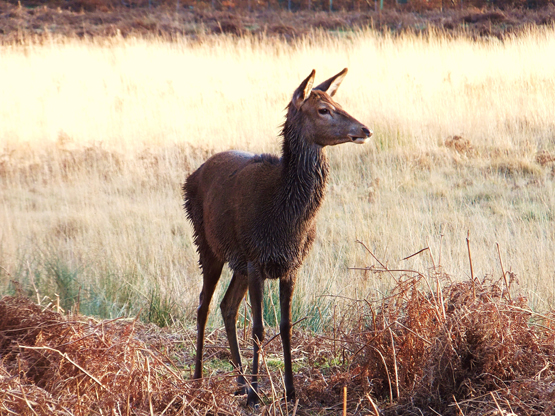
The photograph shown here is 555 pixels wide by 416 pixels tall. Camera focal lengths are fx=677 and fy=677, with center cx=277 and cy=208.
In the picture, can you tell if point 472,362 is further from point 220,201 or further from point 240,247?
point 220,201

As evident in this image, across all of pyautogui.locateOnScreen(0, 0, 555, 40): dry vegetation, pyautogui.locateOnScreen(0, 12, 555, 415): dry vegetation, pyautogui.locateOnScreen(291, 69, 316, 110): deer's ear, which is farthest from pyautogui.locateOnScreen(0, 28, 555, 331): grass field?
pyautogui.locateOnScreen(0, 0, 555, 40): dry vegetation

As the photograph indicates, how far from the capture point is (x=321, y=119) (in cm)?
399

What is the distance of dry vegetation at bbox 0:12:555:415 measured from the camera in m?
3.53

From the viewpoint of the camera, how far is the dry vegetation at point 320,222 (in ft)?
11.6

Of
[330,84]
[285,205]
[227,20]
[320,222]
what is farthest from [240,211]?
[227,20]

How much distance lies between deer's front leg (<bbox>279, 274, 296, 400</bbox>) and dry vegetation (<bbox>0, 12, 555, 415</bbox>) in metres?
0.15

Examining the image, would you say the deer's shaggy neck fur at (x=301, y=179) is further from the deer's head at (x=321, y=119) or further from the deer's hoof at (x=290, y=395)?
the deer's hoof at (x=290, y=395)

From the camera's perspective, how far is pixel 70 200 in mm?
9141

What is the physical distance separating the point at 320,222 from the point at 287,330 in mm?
4050

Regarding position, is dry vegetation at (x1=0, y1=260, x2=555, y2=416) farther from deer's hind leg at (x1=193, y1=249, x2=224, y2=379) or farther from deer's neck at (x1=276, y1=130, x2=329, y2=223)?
deer's neck at (x1=276, y1=130, x2=329, y2=223)

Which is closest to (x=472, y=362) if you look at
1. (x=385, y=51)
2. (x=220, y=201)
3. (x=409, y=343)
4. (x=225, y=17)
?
(x=409, y=343)

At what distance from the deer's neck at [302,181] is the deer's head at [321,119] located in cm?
7

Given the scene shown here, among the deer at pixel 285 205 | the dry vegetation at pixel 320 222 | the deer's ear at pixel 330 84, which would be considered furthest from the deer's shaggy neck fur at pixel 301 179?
the dry vegetation at pixel 320 222

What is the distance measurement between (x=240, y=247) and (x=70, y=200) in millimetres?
5639
